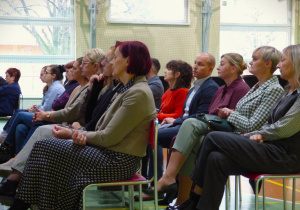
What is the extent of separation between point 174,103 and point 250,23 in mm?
7530

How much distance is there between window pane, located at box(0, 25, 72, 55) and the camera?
33.6ft

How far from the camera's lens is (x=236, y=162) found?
2600mm

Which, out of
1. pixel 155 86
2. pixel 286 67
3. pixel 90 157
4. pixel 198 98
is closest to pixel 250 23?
pixel 155 86

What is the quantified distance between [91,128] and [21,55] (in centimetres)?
776

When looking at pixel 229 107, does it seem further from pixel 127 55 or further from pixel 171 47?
pixel 171 47

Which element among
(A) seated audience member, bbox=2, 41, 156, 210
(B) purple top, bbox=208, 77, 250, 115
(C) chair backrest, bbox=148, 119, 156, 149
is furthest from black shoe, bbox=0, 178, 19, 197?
(B) purple top, bbox=208, 77, 250, 115

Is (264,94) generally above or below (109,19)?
below

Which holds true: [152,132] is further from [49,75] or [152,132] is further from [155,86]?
[49,75]

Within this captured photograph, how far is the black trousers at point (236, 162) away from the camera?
2549 millimetres

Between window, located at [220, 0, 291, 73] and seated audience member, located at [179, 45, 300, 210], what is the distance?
865 centimetres

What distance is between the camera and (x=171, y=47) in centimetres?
1057

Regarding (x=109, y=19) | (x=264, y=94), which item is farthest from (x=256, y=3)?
(x=264, y=94)

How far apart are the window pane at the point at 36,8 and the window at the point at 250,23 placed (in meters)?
4.03

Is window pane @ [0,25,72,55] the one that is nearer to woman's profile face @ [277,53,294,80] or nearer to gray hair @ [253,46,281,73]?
gray hair @ [253,46,281,73]
